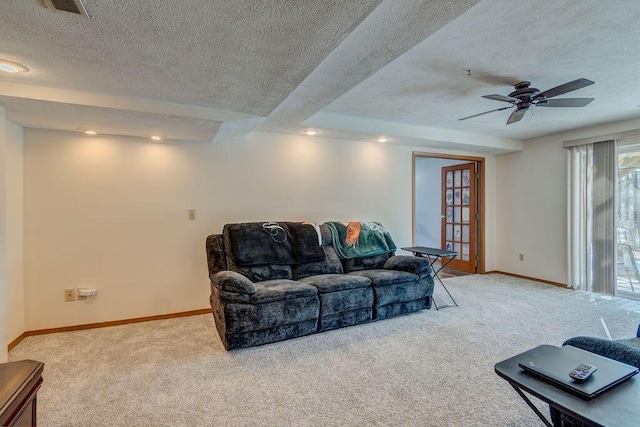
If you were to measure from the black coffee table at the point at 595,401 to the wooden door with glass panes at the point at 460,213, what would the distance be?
4.52m

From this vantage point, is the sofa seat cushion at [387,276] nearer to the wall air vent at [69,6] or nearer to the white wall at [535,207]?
the white wall at [535,207]

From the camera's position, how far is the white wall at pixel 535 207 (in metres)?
4.80

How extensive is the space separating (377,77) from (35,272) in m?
3.72

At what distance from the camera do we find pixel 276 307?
9.35 ft

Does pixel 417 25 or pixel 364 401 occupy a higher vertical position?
pixel 417 25

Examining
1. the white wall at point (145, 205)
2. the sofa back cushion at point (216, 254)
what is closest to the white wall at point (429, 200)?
the white wall at point (145, 205)

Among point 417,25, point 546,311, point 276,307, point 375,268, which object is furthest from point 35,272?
Answer: point 546,311

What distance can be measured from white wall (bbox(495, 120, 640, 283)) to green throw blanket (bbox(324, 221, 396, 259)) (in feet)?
9.03

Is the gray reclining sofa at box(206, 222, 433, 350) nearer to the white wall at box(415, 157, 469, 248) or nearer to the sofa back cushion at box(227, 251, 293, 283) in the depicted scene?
the sofa back cushion at box(227, 251, 293, 283)

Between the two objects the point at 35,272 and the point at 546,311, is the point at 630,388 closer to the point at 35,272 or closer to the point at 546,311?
the point at 546,311

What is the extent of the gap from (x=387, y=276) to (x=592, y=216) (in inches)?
130

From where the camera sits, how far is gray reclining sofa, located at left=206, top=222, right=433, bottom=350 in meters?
2.77

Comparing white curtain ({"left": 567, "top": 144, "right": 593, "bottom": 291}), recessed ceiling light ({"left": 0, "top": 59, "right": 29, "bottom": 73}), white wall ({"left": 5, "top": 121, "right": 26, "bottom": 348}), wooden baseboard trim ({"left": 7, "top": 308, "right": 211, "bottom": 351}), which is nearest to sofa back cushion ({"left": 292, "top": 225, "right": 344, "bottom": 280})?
wooden baseboard trim ({"left": 7, "top": 308, "right": 211, "bottom": 351})

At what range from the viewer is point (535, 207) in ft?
17.0
